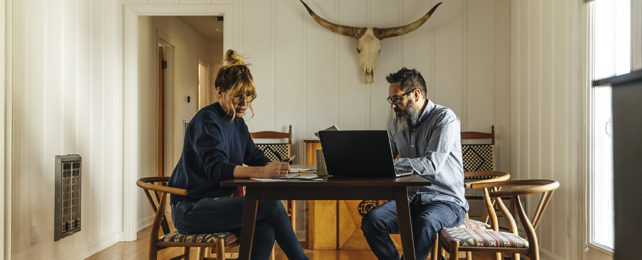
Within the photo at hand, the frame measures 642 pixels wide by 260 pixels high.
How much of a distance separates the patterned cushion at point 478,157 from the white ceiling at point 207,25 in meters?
3.45

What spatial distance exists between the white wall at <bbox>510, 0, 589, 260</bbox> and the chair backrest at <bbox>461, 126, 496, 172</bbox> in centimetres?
23

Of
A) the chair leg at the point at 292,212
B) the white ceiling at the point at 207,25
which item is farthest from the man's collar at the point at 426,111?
the white ceiling at the point at 207,25

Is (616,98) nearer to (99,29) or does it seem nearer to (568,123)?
(568,123)

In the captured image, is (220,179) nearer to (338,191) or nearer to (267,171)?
(267,171)

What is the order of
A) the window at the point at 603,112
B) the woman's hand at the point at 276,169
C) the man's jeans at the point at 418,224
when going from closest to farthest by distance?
the woman's hand at the point at 276,169 → the man's jeans at the point at 418,224 → the window at the point at 603,112

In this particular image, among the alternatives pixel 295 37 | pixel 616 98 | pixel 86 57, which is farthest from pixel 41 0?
pixel 616 98

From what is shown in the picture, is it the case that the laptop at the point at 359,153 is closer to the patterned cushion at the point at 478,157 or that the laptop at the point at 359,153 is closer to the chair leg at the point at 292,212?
the chair leg at the point at 292,212

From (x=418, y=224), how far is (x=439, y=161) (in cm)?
32

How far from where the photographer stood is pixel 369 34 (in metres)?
4.16

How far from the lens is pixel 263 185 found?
1.75 m

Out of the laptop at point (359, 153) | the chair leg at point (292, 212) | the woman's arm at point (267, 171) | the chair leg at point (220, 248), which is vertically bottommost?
the chair leg at point (292, 212)

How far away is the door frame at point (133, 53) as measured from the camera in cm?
425

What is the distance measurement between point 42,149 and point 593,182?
3.42 meters

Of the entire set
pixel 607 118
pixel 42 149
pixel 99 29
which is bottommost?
pixel 42 149
